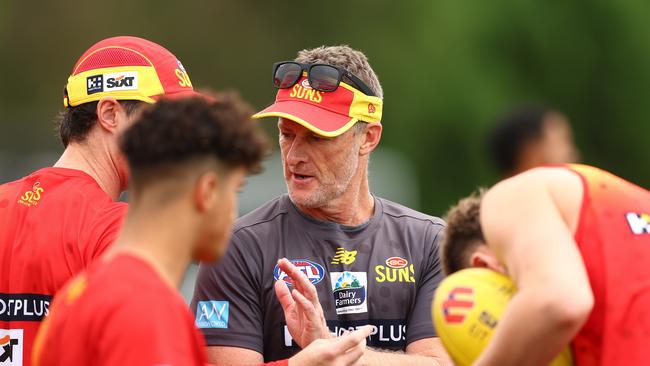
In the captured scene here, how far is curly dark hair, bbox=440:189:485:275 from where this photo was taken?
4711 millimetres

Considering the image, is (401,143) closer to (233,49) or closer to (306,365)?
(233,49)

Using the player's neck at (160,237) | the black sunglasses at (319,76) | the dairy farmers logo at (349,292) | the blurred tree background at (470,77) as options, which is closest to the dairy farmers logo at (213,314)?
the dairy farmers logo at (349,292)

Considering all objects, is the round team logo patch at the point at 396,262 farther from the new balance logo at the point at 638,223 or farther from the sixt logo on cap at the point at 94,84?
the new balance logo at the point at 638,223

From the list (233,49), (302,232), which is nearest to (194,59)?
(233,49)

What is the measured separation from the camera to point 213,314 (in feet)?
19.1

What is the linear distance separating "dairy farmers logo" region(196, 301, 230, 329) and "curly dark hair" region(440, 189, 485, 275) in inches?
54.9

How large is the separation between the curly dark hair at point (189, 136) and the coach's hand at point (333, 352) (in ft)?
4.58

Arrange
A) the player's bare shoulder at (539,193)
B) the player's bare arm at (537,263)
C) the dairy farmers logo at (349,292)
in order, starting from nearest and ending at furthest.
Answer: the player's bare arm at (537,263) < the player's bare shoulder at (539,193) < the dairy farmers logo at (349,292)

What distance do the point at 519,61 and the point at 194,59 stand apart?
8.22 m

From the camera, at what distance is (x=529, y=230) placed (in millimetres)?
4082

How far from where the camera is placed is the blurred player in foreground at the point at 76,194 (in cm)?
524

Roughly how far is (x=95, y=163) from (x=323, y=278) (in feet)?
4.09

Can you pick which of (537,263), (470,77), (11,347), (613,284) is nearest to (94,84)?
(11,347)

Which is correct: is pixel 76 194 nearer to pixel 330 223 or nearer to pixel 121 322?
pixel 330 223
